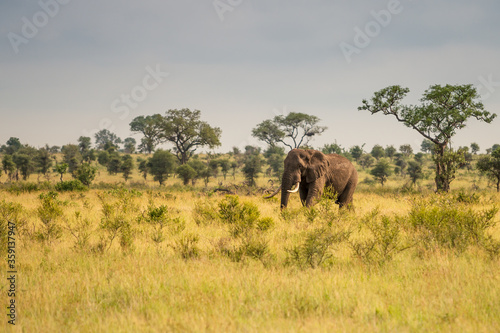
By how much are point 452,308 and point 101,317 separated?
4.60 m

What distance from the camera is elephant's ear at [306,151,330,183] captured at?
12984 millimetres

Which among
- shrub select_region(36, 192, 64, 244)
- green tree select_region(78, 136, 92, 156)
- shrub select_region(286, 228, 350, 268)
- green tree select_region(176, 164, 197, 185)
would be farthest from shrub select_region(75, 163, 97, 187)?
green tree select_region(78, 136, 92, 156)

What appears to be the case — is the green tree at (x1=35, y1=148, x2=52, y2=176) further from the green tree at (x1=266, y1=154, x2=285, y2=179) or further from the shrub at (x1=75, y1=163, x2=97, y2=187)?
the green tree at (x1=266, y1=154, x2=285, y2=179)

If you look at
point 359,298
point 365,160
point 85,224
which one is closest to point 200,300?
point 359,298

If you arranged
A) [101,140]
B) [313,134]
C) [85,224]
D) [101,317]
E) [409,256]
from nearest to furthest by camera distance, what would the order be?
[101,317], [409,256], [85,224], [313,134], [101,140]

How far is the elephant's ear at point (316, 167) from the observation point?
511 inches

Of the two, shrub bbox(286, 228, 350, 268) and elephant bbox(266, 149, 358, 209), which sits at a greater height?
elephant bbox(266, 149, 358, 209)

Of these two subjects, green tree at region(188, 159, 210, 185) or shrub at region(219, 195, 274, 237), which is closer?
shrub at region(219, 195, 274, 237)

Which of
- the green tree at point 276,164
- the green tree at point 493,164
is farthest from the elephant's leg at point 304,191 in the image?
the green tree at point 276,164

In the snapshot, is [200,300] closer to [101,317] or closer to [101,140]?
[101,317]

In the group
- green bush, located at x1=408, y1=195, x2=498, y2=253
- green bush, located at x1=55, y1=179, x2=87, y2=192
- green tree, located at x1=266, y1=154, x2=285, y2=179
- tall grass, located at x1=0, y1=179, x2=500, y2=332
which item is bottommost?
tall grass, located at x1=0, y1=179, x2=500, y2=332

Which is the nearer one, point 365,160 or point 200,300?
point 200,300

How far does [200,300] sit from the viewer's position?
4621 mm

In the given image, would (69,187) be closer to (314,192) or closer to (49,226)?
(49,226)
